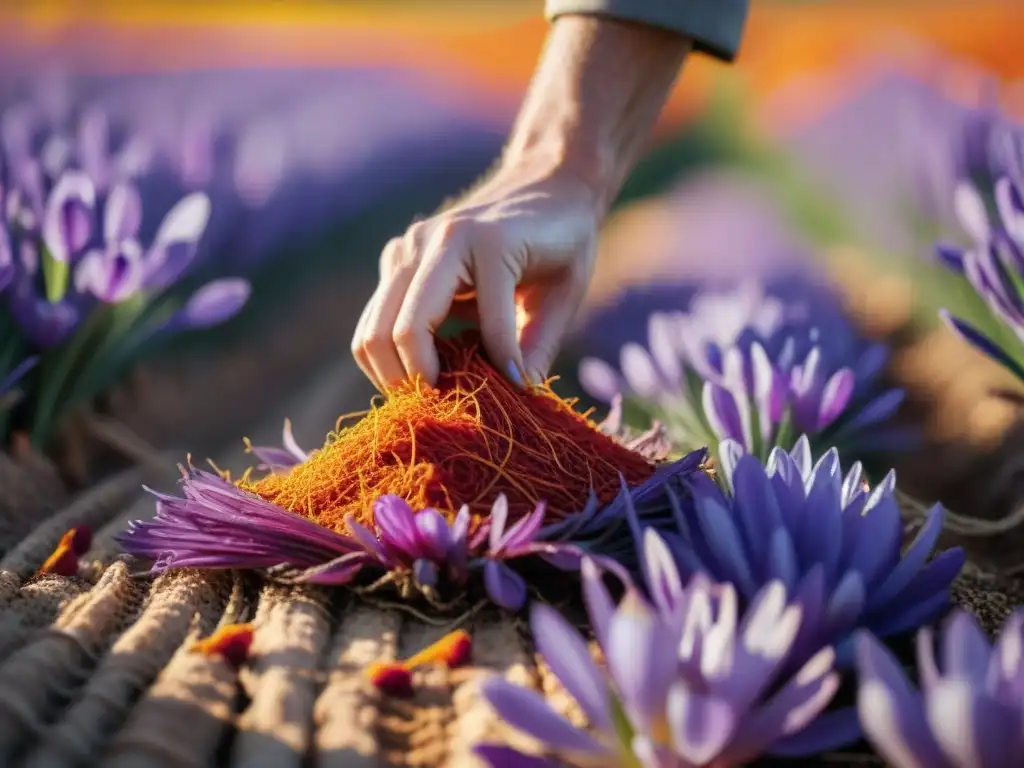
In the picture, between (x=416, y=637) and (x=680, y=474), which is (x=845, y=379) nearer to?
(x=680, y=474)

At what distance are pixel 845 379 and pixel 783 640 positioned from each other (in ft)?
1.12

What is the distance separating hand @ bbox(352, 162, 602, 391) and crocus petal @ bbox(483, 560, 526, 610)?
129 mm

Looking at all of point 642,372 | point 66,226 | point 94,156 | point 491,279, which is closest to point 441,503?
point 491,279

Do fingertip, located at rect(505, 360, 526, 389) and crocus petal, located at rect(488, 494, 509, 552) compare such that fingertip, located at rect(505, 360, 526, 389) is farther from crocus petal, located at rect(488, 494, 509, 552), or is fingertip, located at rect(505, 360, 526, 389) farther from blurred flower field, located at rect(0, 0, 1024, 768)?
crocus petal, located at rect(488, 494, 509, 552)

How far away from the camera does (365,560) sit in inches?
17.9

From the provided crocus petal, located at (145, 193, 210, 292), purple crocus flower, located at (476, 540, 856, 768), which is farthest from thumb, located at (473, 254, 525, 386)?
crocus petal, located at (145, 193, 210, 292)

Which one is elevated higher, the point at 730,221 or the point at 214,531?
the point at 214,531

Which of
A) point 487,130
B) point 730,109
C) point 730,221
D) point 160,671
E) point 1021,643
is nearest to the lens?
point 1021,643

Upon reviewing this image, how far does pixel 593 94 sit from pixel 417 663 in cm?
45

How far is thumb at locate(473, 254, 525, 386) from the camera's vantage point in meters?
0.55

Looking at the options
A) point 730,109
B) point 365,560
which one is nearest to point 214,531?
point 365,560

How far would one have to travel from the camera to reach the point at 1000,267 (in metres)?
0.64

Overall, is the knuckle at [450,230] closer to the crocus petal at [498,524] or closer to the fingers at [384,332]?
the fingers at [384,332]

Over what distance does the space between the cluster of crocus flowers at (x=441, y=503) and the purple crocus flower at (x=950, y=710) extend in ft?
0.42
